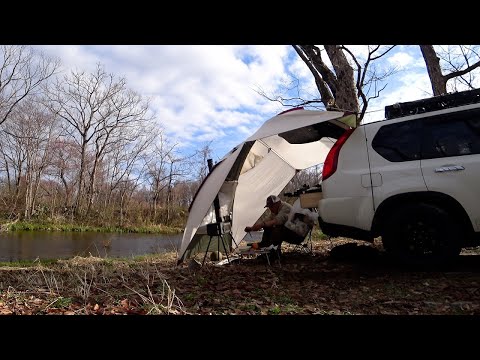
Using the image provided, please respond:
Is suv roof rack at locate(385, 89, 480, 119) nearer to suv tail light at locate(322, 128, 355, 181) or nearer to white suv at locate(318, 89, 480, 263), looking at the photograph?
white suv at locate(318, 89, 480, 263)

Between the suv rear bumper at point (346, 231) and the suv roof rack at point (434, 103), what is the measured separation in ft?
5.32

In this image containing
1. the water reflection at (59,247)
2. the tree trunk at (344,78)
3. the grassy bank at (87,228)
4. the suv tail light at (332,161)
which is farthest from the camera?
the grassy bank at (87,228)

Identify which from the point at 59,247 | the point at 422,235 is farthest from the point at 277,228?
the point at 59,247

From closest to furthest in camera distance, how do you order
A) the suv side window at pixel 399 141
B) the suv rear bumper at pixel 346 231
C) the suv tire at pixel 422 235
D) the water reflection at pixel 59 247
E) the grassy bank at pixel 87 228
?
the suv tire at pixel 422 235, the suv side window at pixel 399 141, the suv rear bumper at pixel 346 231, the water reflection at pixel 59 247, the grassy bank at pixel 87 228

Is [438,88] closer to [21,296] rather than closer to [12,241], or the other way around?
[21,296]

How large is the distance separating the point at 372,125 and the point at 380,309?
2.49 metres

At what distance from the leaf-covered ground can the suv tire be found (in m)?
0.18

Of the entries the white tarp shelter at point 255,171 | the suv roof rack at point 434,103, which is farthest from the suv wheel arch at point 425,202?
the white tarp shelter at point 255,171

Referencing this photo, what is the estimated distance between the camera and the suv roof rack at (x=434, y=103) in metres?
4.62

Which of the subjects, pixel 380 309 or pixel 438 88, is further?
pixel 438 88

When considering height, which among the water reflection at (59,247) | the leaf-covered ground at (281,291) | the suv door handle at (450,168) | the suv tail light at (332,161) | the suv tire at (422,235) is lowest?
the water reflection at (59,247)

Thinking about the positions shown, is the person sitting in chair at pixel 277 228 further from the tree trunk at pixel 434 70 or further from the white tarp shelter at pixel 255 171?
the tree trunk at pixel 434 70
